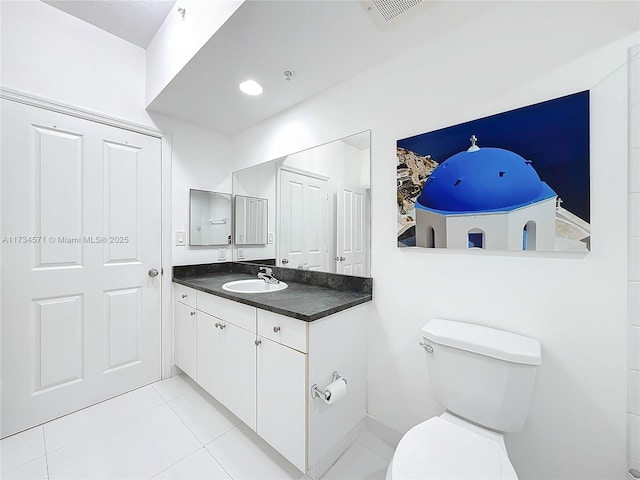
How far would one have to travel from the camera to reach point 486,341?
107 cm

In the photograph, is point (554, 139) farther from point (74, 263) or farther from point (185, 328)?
point (74, 263)

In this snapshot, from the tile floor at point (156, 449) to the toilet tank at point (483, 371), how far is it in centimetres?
62

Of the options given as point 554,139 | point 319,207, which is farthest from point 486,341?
point 319,207

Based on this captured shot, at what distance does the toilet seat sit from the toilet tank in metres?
0.09

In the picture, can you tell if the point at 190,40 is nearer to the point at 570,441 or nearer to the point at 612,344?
the point at 612,344

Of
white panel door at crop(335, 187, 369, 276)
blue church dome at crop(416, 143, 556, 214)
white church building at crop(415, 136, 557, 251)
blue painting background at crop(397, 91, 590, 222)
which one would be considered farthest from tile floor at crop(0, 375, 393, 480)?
blue painting background at crop(397, 91, 590, 222)

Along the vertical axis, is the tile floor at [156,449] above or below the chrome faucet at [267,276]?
below

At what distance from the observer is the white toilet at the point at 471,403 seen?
2.82 ft

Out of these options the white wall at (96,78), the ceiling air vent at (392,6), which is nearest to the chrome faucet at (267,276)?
the white wall at (96,78)

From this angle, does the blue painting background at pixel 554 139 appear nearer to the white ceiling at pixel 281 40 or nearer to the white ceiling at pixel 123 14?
the white ceiling at pixel 281 40

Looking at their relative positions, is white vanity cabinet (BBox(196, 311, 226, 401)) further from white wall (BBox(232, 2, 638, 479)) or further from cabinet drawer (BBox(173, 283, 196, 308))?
white wall (BBox(232, 2, 638, 479))

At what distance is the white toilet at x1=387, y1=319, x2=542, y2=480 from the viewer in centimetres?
86

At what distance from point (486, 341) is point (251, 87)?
1.97 metres

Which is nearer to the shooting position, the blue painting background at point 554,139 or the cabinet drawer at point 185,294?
the blue painting background at point 554,139
